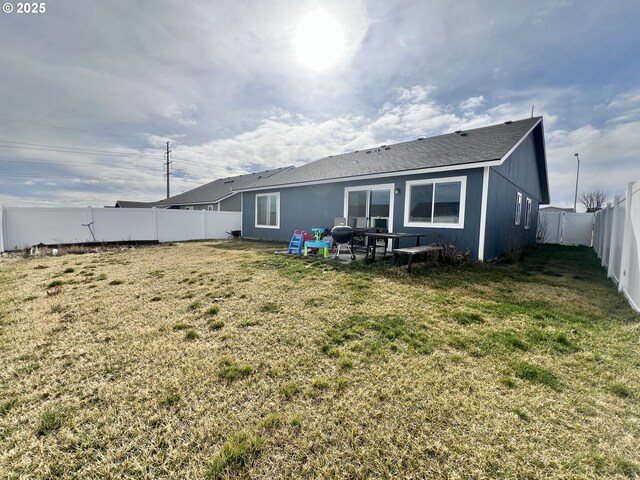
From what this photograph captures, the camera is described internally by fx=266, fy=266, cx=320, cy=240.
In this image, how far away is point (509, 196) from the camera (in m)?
9.28

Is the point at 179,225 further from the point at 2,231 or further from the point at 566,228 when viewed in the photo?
the point at 566,228

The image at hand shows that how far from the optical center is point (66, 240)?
37.5 ft

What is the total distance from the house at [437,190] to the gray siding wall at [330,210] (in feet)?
0.09

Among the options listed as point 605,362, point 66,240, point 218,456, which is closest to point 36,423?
point 218,456

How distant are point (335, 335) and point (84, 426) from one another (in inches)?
85.8

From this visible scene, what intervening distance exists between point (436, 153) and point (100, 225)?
14458 millimetres

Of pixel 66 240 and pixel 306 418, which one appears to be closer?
pixel 306 418

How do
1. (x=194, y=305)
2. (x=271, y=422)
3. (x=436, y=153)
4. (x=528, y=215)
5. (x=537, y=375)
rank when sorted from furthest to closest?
1. (x=528, y=215)
2. (x=436, y=153)
3. (x=194, y=305)
4. (x=537, y=375)
5. (x=271, y=422)

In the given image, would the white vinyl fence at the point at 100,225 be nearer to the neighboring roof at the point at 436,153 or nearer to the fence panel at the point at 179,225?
the fence panel at the point at 179,225

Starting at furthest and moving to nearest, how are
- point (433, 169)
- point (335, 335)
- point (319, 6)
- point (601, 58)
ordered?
1. point (601, 58)
2. point (433, 169)
3. point (319, 6)
4. point (335, 335)

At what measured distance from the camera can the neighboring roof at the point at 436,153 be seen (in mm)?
7574

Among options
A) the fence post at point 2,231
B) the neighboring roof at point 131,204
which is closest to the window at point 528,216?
the fence post at point 2,231

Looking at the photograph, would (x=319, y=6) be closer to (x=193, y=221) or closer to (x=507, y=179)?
(x=507, y=179)

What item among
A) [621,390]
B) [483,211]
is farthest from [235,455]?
[483,211]
